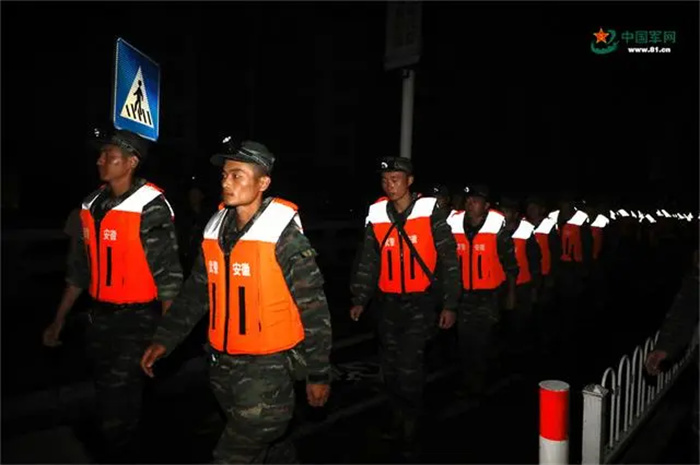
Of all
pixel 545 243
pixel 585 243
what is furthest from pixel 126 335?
pixel 585 243

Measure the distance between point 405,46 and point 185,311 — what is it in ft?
14.6

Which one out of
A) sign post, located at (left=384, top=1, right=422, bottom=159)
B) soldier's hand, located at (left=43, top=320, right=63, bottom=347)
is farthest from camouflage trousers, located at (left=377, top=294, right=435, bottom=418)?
soldier's hand, located at (left=43, top=320, right=63, bottom=347)

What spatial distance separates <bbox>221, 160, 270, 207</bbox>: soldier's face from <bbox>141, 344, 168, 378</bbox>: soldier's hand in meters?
0.91

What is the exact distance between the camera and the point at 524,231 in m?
7.59

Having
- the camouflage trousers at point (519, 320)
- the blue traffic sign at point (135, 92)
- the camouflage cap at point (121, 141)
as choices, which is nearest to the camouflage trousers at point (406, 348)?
the camouflage cap at point (121, 141)

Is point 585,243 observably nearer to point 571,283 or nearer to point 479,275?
point 571,283

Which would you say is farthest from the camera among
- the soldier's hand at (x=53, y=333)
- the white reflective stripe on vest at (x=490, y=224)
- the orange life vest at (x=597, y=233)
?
the orange life vest at (x=597, y=233)

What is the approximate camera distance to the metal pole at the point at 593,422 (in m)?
3.66

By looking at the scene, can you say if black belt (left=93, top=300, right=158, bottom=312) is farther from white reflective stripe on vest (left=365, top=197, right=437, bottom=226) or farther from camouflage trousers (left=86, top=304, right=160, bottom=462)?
white reflective stripe on vest (left=365, top=197, right=437, bottom=226)

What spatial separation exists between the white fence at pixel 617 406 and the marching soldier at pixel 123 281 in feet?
9.44

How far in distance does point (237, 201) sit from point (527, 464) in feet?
10.2

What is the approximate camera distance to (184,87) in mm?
20109

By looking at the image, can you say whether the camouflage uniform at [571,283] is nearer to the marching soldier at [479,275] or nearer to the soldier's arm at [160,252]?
the marching soldier at [479,275]

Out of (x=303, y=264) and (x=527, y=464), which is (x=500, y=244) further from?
(x=303, y=264)
